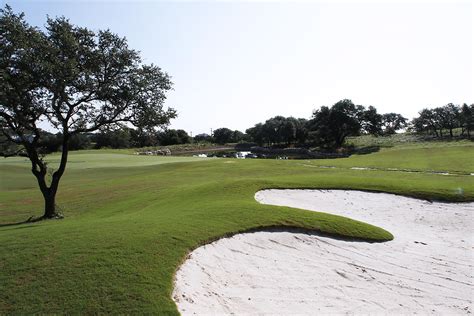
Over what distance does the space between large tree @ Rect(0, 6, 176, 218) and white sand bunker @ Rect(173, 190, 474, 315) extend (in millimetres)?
10721

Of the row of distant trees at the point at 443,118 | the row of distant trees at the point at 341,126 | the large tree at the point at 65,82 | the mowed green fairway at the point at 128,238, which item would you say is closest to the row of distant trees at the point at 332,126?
the row of distant trees at the point at 341,126

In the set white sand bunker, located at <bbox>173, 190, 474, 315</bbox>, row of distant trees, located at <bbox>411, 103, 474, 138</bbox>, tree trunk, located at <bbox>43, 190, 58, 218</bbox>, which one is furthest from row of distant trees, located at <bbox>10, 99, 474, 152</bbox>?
white sand bunker, located at <bbox>173, 190, 474, 315</bbox>

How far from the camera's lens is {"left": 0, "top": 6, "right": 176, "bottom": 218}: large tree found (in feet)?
54.9

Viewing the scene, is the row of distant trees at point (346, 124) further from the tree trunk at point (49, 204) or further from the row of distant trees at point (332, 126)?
the tree trunk at point (49, 204)

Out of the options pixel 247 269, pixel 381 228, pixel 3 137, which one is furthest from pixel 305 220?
pixel 3 137

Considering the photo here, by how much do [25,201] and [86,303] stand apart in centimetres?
2244

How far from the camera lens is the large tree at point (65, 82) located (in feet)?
54.9

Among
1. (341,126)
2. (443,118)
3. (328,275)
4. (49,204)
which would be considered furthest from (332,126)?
(328,275)

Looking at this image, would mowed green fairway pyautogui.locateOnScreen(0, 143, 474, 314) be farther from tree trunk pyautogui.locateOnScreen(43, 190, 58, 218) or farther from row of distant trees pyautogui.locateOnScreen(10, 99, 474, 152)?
row of distant trees pyautogui.locateOnScreen(10, 99, 474, 152)

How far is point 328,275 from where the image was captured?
11.0 metres

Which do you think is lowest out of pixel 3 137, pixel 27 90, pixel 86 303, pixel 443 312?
pixel 443 312

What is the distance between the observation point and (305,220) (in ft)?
49.0

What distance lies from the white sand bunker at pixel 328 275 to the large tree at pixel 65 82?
10721 mm

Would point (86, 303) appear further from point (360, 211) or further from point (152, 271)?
point (360, 211)
